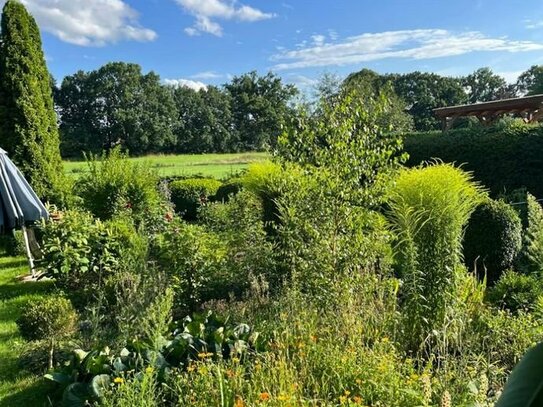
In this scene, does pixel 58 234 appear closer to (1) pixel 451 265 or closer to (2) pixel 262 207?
(2) pixel 262 207

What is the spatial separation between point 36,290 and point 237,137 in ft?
163

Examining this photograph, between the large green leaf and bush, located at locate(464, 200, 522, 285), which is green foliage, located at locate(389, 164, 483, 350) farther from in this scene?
the large green leaf

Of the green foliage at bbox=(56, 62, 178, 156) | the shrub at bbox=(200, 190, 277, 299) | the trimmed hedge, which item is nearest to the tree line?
the green foliage at bbox=(56, 62, 178, 156)

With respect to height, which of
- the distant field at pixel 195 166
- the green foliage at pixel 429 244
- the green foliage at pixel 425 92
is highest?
the green foliage at pixel 425 92

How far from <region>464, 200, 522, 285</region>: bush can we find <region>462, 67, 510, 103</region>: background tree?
186ft

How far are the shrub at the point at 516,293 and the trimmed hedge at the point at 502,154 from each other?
378 centimetres

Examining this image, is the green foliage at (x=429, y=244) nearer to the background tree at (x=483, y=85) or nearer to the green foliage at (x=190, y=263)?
the green foliage at (x=190, y=263)

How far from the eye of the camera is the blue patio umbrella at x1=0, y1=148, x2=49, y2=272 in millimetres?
6090

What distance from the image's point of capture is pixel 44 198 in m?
8.95

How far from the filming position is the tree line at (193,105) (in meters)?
46.8

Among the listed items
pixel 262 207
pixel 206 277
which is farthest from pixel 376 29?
pixel 206 277

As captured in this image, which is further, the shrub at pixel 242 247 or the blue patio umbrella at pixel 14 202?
the blue patio umbrella at pixel 14 202

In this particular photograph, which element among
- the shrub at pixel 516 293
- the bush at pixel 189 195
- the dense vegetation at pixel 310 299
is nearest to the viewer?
the dense vegetation at pixel 310 299

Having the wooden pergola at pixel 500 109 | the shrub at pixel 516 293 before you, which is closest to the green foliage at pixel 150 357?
the shrub at pixel 516 293
